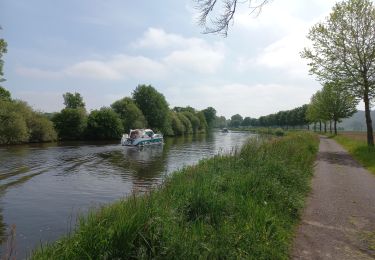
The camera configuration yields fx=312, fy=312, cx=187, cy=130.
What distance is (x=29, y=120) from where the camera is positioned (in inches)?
2055

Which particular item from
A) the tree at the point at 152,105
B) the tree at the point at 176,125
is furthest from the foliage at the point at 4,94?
the tree at the point at 176,125

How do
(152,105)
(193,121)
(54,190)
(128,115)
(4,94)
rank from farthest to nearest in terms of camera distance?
(193,121)
(152,105)
(128,115)
(4,94)
(54,190)

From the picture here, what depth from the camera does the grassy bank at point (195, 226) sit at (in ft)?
15.0

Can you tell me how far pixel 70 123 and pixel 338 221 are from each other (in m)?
62.6

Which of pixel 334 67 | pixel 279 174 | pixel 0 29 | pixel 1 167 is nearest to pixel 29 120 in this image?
pixel 0 29

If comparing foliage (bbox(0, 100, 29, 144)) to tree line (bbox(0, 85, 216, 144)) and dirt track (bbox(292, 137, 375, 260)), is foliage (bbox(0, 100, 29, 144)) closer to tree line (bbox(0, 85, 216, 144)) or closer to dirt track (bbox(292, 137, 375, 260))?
tree line (bbox(0, 85, 216, 144))

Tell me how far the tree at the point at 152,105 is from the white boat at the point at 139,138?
28.2 m

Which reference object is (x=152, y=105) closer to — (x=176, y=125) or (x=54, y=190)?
(x=176, y=125)

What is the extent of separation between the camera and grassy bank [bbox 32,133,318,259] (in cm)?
457

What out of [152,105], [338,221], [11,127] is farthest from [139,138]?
[338,221]

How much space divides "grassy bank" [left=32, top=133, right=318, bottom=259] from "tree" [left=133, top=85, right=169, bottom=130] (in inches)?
3006

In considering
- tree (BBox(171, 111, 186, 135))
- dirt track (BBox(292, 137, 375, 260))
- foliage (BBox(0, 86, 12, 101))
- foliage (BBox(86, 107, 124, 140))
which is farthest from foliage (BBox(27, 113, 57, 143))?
dirt track (BBox(292, 137, 375, 260))

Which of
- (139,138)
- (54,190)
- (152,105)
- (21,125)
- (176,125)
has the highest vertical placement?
(152,105)

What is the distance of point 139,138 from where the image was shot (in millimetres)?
48250
